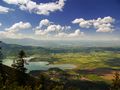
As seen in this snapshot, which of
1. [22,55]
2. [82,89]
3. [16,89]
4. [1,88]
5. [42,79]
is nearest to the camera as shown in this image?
[1,88]

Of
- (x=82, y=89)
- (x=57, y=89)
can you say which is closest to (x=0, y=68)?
(x=57, y=89)

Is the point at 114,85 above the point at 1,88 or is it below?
below

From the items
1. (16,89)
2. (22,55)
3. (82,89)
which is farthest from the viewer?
(82,89)

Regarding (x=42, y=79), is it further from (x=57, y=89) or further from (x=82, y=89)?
(x=82, y=89)

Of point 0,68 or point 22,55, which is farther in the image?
point 0,68

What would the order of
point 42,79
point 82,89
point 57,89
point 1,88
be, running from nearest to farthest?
point 1,88 → point 57,89 → point 42,79 → point 82,89

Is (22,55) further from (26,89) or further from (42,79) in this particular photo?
(26,89)

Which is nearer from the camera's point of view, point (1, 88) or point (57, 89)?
point (1, 88)

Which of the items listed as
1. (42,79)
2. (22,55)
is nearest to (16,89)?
(22,55)

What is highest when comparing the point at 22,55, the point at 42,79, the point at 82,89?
the point at 22,55

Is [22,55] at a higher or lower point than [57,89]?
higher
